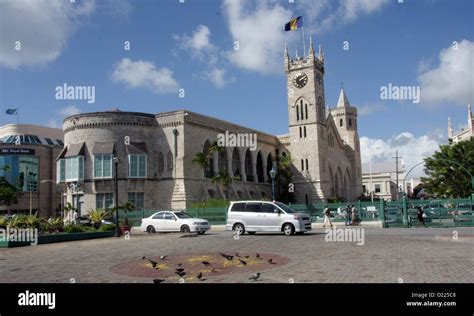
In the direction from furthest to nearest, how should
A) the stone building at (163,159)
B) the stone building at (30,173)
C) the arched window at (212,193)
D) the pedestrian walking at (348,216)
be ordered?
the stone building at (30,173)
the arched window at (212,193)
the stone building at (163,159)
the pedestrian walking at (348,216)

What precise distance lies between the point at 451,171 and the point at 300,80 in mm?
24200

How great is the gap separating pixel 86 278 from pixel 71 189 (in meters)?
37.0

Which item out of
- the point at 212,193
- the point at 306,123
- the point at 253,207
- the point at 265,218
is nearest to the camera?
the point at 265,218

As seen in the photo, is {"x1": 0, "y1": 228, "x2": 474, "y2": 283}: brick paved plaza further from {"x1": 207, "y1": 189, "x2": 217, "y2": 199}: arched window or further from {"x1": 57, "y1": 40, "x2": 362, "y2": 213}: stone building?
{"x1": 207, "y1": 189, "x2": 217, "y2": 199}: arched window

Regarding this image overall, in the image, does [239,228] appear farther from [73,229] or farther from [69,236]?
[73,229]

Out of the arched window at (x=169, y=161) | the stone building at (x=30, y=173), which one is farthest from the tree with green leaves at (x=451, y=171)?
the stone building at (x=30, y=173)

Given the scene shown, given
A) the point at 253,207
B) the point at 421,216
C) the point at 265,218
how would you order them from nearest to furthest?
1. the point at 265,218
2. the point at 253,207
3. the point at 421,216

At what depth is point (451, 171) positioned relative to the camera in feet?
154

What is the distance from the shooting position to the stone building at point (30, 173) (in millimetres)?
64812

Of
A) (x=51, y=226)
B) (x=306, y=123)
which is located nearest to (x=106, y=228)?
(x=51, y=226)

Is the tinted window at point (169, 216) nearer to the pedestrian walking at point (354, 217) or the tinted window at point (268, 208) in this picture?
the tinted window at point (268, 208)

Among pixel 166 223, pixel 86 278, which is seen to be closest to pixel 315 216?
pixel 166 223

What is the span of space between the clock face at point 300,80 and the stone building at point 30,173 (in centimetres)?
3651
